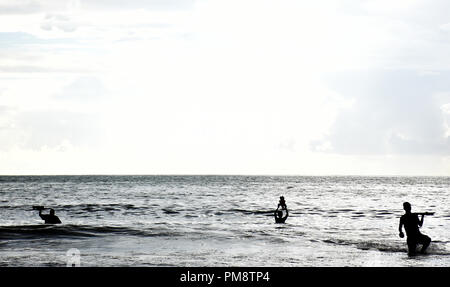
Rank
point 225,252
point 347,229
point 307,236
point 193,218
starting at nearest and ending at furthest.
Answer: point 225,252
point 307,236
point 347,229
point 193,218

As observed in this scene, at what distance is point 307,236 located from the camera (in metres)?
24.9

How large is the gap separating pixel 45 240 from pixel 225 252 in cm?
866

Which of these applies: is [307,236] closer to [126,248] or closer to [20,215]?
[126,248]

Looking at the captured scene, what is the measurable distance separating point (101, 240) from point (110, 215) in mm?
18357

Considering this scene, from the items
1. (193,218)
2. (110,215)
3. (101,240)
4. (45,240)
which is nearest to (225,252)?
(101,240)

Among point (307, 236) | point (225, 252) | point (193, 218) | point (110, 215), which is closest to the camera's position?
point (225, 252)
